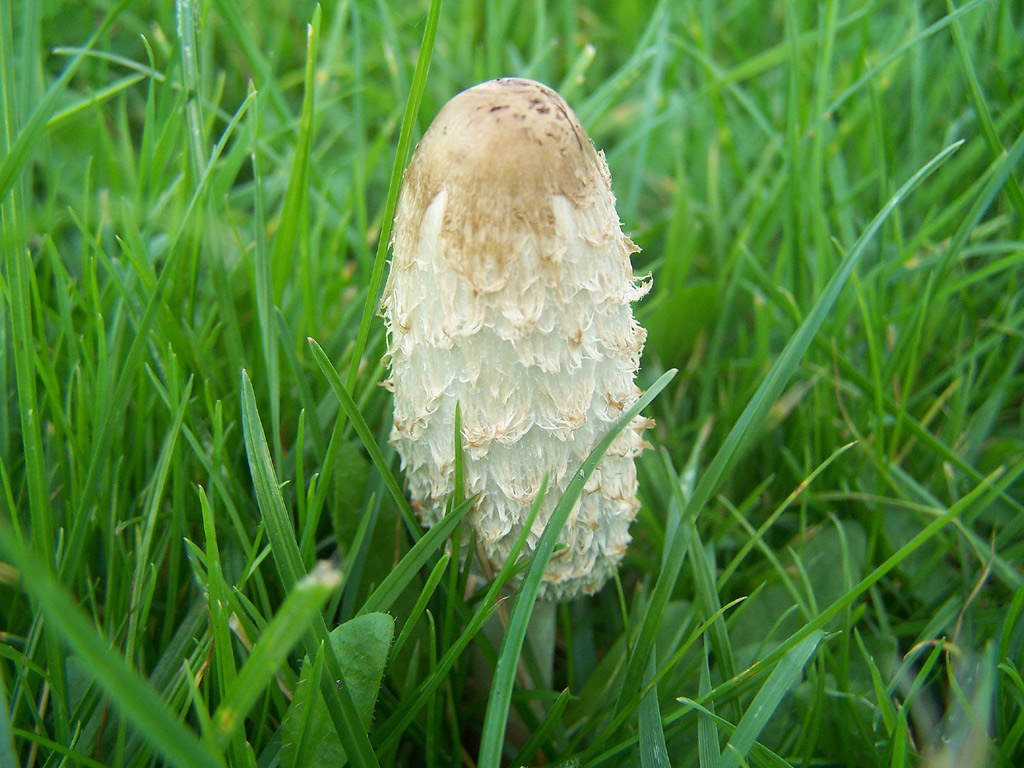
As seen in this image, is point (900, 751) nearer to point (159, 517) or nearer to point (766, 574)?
point (766, 574)

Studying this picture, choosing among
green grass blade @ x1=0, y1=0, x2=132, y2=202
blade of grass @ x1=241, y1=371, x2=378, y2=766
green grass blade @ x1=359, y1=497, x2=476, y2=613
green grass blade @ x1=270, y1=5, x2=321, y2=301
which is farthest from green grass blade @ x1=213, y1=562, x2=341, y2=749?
green grass blade @ x1=270, y1=5, x2=321, y2=301

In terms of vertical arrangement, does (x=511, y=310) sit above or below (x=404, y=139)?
below

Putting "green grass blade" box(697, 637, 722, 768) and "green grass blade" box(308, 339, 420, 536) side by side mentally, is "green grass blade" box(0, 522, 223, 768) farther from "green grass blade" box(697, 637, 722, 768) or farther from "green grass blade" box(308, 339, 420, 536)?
"green grass blade" box(697, 637, 722, 768)

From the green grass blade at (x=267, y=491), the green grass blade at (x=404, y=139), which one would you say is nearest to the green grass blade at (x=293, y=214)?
the green grass blade at (x=404, y=139)

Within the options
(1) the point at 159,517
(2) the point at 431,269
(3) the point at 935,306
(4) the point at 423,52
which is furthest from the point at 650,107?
(1) the point at 159,517

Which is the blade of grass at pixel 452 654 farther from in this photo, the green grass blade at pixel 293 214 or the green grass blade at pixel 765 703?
the green grass blade at pixel 293 214

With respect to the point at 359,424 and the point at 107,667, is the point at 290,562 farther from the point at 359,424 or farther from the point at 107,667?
the point at 107,667

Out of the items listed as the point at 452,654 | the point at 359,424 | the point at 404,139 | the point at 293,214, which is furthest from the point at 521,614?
the point at 293,214
